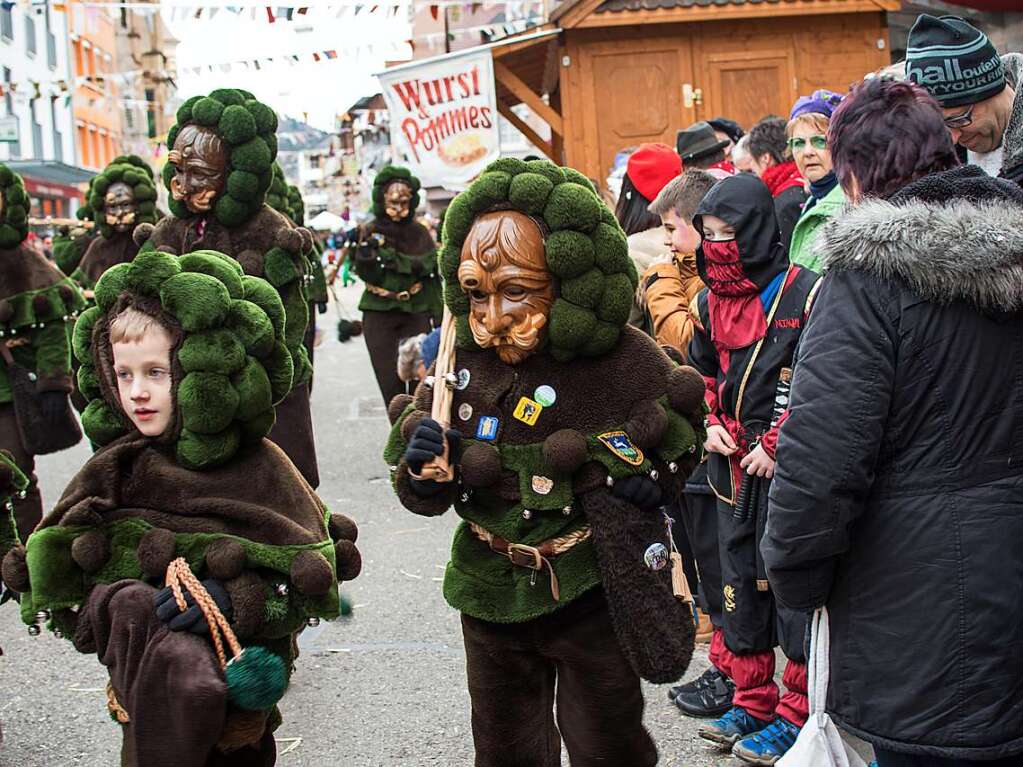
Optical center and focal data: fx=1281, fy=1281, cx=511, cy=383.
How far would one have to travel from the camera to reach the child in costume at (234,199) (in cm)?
653

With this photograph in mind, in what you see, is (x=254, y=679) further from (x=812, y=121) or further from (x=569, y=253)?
(x=812, y=121)

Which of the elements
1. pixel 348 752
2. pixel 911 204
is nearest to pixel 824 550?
pixel 911 204

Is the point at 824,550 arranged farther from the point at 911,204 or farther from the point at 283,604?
the point at 283,604

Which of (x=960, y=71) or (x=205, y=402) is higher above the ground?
(x=960, y=71)

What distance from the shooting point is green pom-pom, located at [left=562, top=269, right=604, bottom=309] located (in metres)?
3.53

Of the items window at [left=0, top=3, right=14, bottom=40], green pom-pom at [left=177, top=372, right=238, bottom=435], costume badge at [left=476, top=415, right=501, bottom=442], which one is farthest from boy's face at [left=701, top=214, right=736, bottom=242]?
window at [left=0, top=3, right=14, bottom=40]

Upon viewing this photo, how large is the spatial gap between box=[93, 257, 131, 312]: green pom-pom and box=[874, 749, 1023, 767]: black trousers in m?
2.32

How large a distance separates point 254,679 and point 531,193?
59.3 inches

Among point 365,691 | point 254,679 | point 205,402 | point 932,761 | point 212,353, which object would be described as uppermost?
point 212,353

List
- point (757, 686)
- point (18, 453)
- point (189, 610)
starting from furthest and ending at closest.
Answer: point (18, 453), point (757, 686), point (189, 610)

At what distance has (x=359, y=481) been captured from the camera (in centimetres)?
958

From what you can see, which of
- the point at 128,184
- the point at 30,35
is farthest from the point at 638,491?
the point at 30,35

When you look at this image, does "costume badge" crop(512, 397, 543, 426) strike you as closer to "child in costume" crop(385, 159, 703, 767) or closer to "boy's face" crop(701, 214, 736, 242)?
"child in costume" crop(385, 159, 703, 767)

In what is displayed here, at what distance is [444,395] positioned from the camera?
3646 mm
